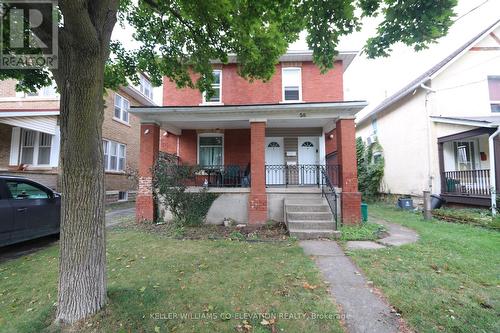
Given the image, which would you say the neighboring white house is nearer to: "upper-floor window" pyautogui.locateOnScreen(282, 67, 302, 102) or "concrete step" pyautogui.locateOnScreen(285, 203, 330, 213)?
"upper-floor window" pyautogui.locateOnScreen(282, 67, 302, 102)

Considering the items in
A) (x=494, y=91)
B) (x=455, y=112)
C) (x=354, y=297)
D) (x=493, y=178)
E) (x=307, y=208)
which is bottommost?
(x=354, y=297)

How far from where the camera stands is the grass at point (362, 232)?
266 inches

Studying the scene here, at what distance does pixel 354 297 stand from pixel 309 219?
13.1 ft

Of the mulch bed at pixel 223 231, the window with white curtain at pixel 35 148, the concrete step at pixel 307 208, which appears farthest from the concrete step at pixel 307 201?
the window with white curtain at pixel 35 148

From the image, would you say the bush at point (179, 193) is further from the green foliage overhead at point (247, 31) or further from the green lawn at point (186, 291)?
the green foliage overhead at point (247, 31)

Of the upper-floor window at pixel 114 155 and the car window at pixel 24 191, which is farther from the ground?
the upper-floor window at pixel 114 155

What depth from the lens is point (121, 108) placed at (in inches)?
625

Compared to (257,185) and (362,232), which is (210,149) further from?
(362,232)

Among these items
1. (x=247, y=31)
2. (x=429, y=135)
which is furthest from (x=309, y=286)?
(x=429, y=135)

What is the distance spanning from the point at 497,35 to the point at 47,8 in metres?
17.8

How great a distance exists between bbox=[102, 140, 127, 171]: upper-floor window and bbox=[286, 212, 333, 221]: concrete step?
12.1m

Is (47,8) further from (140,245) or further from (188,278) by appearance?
(140,245)

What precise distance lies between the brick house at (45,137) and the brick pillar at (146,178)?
20.0 inches

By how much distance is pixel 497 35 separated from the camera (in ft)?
39.0
